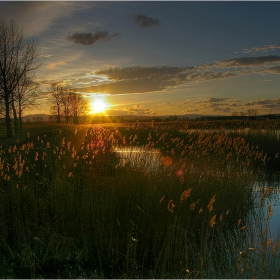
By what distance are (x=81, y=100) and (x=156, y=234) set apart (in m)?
54.1

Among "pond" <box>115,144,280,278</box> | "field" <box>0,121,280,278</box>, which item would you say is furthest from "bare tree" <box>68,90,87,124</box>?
"field" <box>0,121,280,278</box>

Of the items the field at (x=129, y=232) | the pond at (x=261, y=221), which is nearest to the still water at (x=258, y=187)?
the pond at (x=261, y=221)

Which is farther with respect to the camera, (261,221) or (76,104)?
(76,104)

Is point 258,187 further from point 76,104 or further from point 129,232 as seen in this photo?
point 76,104

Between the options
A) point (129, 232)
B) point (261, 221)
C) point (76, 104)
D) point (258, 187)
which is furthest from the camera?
point (76, 104)

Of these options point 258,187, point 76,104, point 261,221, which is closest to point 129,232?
point 261,221

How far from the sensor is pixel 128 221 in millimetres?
5250

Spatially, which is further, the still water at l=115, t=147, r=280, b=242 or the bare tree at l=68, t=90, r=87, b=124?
the bare tree at l=68, t=90, r=87, b=124

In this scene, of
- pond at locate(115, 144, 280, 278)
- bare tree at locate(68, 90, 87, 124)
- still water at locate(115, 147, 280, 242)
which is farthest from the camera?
bare tree at locate(68, 90, 87, 124)

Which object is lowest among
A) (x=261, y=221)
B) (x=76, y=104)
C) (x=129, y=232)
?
(x=261, y=221)

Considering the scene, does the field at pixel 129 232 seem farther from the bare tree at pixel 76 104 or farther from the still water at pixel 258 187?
the bare tree at pixel 76 104

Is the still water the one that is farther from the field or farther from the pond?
the field

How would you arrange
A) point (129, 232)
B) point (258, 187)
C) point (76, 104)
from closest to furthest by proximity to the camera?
1. point (129, 232)
2. point (258, 187)
3. point (76, 104)

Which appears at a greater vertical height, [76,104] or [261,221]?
[76,104]
